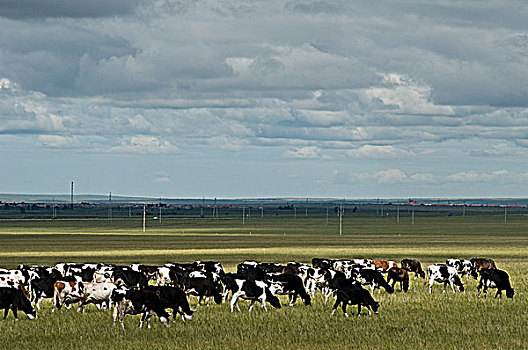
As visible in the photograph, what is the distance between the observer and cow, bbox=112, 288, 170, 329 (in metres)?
26.6

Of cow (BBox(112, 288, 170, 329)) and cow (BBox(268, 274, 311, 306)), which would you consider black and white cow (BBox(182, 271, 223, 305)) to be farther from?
cow (BBox(112, 288, 170, 329))

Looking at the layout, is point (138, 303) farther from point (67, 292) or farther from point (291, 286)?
point (291, 286)

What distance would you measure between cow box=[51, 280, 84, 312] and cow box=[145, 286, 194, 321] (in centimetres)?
333

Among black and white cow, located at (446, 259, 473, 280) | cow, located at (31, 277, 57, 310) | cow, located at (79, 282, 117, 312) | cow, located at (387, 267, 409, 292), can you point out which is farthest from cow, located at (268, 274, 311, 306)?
black and white cow, located at (446, 259, 473, 280)

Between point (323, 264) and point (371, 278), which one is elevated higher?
point (323, 264)

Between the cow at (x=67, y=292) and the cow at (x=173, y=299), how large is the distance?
A: 3326 mm

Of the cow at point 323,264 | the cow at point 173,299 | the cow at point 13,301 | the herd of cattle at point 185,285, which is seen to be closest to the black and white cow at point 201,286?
the herd of cattle at point 185,285

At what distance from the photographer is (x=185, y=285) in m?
32.7

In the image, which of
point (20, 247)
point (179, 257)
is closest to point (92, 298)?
point (179, 257)

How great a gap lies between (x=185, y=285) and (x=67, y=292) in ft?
14.4

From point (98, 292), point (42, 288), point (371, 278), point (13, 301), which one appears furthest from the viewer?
point (371, 278)

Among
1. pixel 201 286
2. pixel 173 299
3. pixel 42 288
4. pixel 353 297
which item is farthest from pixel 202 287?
pixel 353 297

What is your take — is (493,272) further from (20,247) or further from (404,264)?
(20,247)

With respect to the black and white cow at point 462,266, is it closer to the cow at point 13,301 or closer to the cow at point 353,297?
the cow at point 353,297
